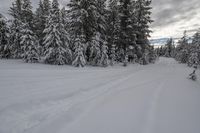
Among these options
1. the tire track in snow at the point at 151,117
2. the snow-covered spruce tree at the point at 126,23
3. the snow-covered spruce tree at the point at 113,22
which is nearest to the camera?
the tire track in snow at the point at 151,117

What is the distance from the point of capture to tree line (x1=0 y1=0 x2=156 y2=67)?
56.0ft

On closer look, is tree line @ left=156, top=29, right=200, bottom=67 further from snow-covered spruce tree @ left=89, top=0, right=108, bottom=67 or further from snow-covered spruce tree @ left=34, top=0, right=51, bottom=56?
snow-covered spruce tree @ left=34, top=0, right=51, bottom=56

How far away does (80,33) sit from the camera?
18000 mm

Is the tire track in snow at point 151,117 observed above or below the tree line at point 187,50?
below

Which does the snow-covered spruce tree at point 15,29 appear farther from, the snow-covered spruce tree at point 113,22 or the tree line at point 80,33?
the snow-covered spruce tree at point 113,22

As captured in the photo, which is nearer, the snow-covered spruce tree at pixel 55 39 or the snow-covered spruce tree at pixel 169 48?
the snow-covered spruce tree at pixel 55 39

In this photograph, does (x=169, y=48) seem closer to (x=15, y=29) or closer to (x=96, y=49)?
(x=96, y=49)

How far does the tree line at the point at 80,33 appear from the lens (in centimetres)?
1706

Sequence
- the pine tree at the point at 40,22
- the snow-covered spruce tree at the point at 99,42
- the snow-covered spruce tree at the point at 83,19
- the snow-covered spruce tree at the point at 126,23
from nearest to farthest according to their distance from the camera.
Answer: the snow-covered spruce tree at the point at 83,19 → the snow-covered spruce tree at the point at 99,42 → the snow-covered spruce tree at the point at 126,23 → the pine tree at the point at 40,22

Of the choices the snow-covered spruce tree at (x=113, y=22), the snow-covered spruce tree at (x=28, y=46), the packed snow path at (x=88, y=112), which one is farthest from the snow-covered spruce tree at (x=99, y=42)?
the packed snow path at (x=88, y=112)

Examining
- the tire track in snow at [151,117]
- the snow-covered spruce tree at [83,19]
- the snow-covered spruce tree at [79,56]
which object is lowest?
the tire track in snow at [151,117]

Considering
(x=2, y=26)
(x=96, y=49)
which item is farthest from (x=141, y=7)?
(x=2, y=26)

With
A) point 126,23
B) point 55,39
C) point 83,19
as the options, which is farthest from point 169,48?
point 55,39

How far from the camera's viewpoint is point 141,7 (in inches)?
1064
